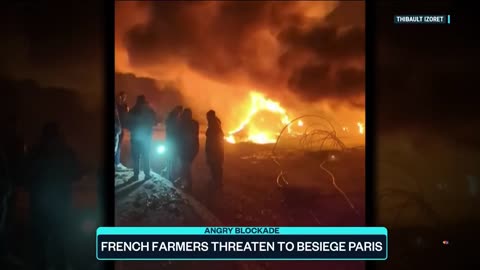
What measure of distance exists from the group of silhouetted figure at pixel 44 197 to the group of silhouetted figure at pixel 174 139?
0.94ft

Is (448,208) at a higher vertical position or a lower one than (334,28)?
lower

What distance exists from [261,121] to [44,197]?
3.72ft

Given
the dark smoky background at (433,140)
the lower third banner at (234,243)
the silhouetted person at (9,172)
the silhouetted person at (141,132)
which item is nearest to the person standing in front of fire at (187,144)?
the silhouetted person at (141,132)

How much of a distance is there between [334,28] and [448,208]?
103 cm

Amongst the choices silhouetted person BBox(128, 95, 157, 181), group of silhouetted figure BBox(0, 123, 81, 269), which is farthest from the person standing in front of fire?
group of silhouetted figure BBox(0, 123, 81, 269)

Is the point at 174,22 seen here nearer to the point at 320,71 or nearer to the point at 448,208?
the point at 320,71

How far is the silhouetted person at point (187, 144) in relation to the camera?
2053 mm

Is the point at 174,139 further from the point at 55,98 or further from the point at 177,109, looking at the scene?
the point at 55,98

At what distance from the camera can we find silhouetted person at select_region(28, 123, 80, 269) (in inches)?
80.0

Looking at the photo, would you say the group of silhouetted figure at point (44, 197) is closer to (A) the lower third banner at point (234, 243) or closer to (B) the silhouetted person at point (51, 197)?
(B) the silhouetted person at point (51, 197)

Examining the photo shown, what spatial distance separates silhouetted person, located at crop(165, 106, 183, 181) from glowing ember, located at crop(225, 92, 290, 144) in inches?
10.1

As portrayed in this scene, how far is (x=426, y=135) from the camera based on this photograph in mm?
1994

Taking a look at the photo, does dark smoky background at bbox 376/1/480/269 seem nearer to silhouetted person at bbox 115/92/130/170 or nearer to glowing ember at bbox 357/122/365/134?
glowing ember at bbox 357/122/365/134

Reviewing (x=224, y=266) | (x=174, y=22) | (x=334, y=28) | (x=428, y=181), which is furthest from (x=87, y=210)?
(x=428, y=181)
